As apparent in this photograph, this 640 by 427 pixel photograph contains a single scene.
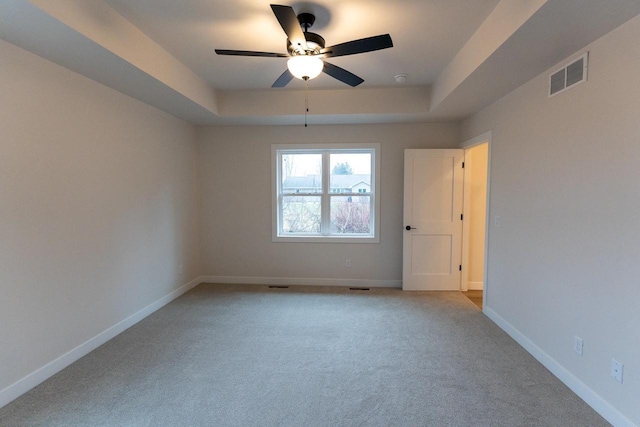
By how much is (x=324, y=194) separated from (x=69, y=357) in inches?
133

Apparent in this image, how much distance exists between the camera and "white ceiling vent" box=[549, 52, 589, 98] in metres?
2.06

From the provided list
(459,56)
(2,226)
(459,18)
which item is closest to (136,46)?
(2,226)

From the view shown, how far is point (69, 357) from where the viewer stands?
2475 millimetres

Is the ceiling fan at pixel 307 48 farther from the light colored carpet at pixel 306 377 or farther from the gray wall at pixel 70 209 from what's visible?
the light colored carpet at pixel 306 377

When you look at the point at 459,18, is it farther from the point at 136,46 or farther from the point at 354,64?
the point at 136,46

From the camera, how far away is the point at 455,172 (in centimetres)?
417

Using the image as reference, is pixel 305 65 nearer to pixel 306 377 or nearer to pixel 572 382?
pixel 306 377

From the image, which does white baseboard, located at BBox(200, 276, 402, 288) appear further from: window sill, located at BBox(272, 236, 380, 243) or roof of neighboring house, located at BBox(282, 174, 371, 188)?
roof of neighboring house, located at BBox(282, 174, 371, 188)

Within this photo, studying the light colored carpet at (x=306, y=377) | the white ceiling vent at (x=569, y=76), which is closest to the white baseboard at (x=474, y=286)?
the light colored carpet at (x=306, y=377)

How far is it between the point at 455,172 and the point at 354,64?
211 cm

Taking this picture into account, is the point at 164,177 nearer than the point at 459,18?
No

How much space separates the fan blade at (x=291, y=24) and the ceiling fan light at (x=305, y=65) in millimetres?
65

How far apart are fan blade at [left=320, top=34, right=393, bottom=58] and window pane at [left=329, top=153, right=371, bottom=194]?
245 cm

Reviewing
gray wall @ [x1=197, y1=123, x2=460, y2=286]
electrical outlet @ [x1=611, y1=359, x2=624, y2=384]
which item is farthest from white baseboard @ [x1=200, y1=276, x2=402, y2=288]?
electrical outlet @ [x1=611, y1=359, x2=624, y2=384]
